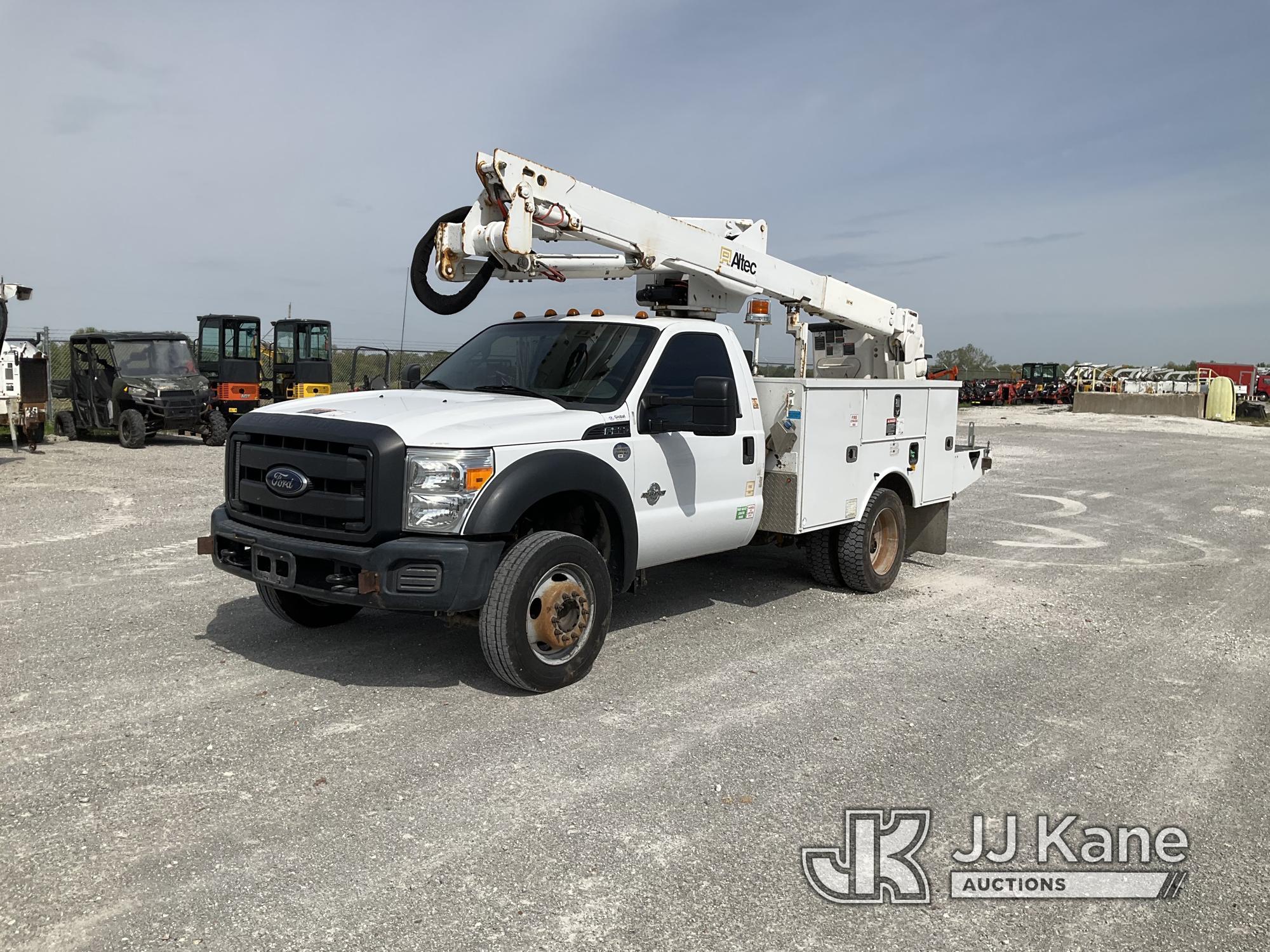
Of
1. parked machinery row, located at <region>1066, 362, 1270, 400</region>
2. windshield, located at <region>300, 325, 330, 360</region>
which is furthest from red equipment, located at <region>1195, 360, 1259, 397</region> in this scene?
windshield, located at <region>300, 325, 330, 360</region>

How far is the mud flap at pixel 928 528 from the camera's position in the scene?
30.3 feet

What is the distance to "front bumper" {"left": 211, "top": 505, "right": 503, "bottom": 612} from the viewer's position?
4.89m

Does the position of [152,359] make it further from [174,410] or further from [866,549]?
[866,549]

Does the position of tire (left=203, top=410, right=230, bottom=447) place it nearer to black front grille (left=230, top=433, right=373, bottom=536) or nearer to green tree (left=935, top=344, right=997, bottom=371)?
black front grille (left=230, top=433, right=373, bottom=536)

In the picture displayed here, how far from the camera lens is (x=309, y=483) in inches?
203

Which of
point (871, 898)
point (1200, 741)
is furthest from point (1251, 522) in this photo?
point (871, 898)

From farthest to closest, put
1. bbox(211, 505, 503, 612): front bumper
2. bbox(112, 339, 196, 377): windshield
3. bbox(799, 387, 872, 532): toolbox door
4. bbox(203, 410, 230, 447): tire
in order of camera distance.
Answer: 1. bbox(203, 410, 230, 447): tire
2. bbox(112, 339, 196, 377): windshield
3. bbox(799, 387, 872, 532): toolbox door
4. bbox(211, 505, 503, 612): front bumper

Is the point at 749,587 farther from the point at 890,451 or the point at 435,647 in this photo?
the point at 435,647

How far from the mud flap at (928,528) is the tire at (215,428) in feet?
48.0

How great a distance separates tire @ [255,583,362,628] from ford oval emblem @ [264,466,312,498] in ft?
3.51

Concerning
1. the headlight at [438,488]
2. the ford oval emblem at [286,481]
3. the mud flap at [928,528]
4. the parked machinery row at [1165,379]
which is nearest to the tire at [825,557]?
the mud flap at [928,528]

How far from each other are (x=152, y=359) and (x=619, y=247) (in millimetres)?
15499

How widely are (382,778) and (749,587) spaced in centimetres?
434

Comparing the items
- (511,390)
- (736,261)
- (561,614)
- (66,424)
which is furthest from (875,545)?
(66,424)
